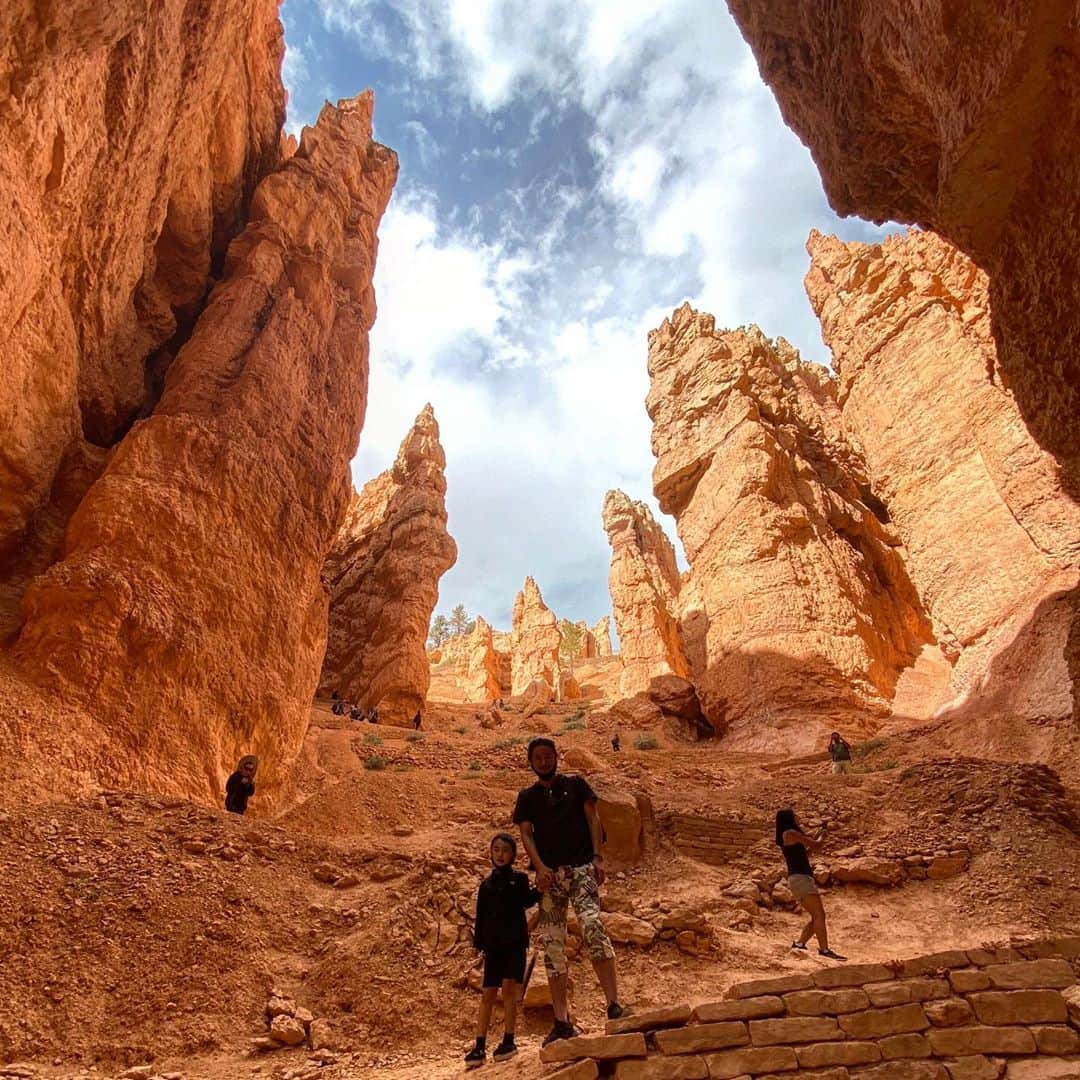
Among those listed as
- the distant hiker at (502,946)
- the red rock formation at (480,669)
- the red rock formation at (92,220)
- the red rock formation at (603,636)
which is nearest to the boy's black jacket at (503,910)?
the distant hiker at (502,946)

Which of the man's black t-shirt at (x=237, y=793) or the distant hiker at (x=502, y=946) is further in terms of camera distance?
the man's black t-shirt at (x=237, y=793)

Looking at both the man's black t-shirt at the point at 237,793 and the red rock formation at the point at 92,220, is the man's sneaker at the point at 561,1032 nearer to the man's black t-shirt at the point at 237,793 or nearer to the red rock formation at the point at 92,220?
the man's black t-shirt at the point at 237,793

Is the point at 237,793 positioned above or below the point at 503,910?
above

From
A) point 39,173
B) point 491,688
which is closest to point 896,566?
point 39,173

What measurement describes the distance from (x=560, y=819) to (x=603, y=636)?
79.9m

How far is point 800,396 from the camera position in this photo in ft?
115

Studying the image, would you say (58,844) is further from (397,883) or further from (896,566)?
(896,566)

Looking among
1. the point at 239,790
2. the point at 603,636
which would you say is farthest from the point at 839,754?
the point at 603,636

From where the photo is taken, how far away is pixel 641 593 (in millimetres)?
41906

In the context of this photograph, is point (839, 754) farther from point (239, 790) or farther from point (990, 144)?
point (239, 790)

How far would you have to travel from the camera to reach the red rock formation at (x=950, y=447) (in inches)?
685

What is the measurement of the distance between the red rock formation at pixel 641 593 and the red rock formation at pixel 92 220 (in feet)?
92.0

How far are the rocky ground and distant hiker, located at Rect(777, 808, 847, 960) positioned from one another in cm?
25

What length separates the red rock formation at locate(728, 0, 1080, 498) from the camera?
599 cm
